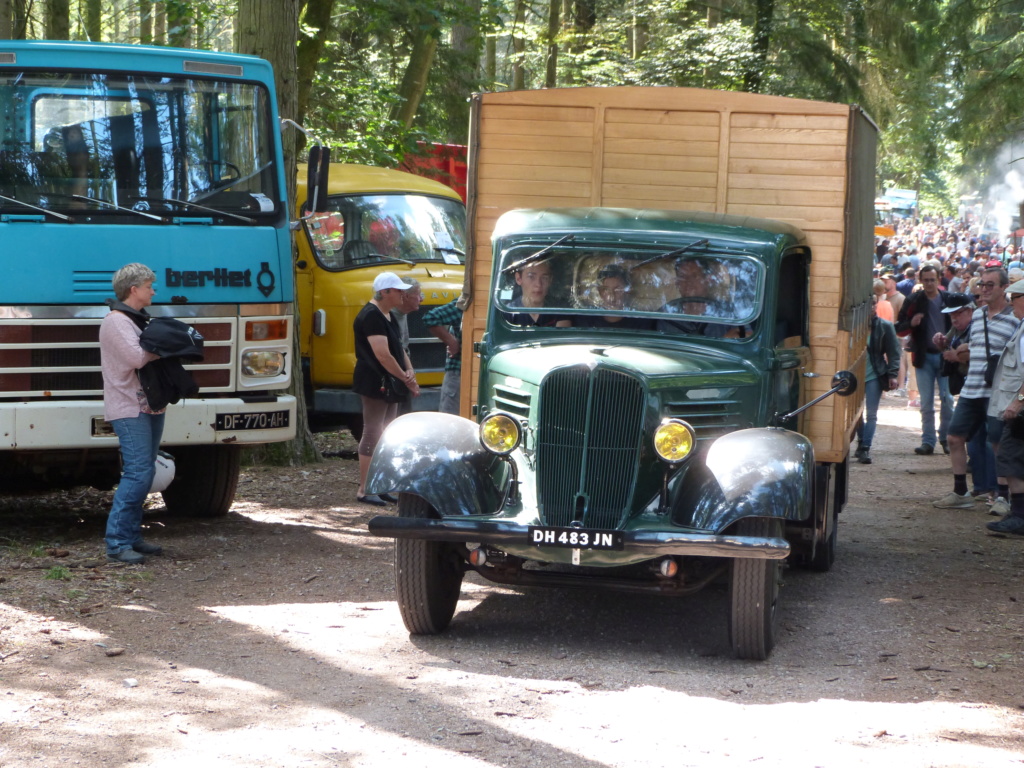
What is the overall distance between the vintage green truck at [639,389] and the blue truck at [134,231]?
155cm

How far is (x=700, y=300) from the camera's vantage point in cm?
711

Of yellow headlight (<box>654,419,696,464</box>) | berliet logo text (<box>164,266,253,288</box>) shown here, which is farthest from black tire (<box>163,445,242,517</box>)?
yellow headlight (<box>654,419,696,464</box>)

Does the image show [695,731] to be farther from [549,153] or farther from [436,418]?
[549,153]

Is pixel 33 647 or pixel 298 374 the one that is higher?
pixel 298 374

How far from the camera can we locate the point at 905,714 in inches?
222

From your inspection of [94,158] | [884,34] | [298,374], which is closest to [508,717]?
[94,158]

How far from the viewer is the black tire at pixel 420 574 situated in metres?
6.50

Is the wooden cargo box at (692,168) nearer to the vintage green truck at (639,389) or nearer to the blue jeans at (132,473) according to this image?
the vintage green truck at (639,389)

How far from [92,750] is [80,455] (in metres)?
4.28

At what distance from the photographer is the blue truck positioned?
816 centimetres

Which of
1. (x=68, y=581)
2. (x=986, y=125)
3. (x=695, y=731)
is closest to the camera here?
(x=695, y=731)

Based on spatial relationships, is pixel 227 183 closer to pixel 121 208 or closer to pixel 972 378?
pixel 121 208

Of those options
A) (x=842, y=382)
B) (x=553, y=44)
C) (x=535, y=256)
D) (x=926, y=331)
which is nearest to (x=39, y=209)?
(x=535, y=256)

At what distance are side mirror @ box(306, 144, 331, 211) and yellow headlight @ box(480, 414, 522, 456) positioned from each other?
132 inches
